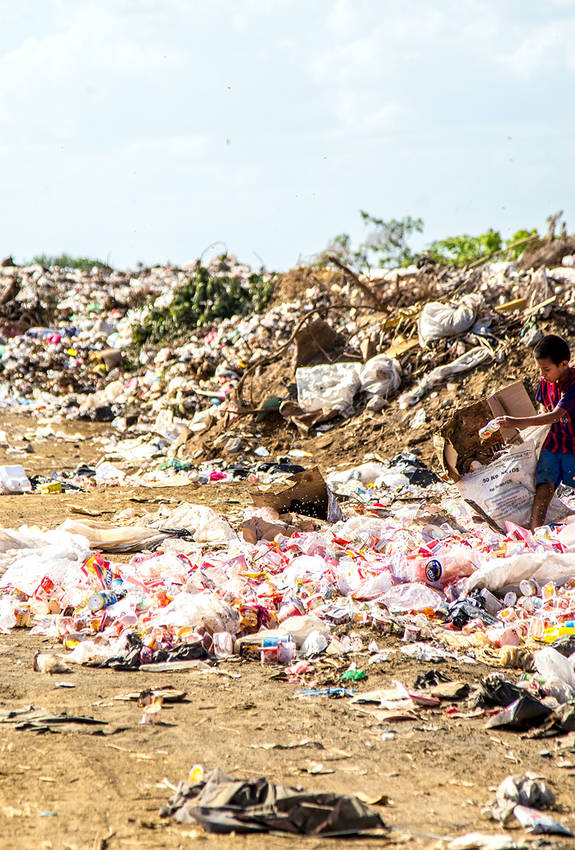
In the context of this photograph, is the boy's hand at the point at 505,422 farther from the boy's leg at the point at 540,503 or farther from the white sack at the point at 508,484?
the boy's leg at the point at 540,503

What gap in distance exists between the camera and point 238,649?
3350 mm

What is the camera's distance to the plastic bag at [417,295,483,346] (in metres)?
8.54

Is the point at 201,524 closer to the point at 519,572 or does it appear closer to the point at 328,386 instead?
the point at 519,572

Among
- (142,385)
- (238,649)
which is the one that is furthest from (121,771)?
(142,385)

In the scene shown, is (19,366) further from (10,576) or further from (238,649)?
(238,649)

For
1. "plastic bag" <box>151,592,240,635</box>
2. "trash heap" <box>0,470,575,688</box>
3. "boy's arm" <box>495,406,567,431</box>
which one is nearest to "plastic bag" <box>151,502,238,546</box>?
"trash heap" <box>0,470,575,688</box>

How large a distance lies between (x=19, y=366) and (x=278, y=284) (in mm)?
4937

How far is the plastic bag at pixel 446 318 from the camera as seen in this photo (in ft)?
28.0

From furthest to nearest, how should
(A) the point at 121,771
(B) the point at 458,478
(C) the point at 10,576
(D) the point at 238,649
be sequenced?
(B) the point at 458,478 → (C) the point at 10,576 → (D) the point at 238,649 → (A) the point at 121,771

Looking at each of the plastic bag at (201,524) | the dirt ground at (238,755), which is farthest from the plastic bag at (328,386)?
the dirt ground at (238,755)

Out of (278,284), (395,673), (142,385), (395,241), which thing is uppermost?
(395,241)

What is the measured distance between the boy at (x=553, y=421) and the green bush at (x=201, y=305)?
9.44 metres

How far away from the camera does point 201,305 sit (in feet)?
46.6

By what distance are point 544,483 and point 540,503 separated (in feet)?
0.36
